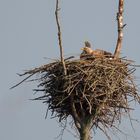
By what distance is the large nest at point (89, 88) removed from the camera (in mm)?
19469

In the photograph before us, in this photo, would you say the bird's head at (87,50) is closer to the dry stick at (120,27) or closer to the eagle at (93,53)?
the eagle at (93,53)

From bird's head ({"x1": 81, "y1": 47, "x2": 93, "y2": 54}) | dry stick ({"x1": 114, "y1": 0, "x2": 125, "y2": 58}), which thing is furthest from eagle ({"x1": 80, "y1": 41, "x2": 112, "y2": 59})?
dry stick ({"x1": 114, "y1": 0, "x2": 125, "y2": 58})

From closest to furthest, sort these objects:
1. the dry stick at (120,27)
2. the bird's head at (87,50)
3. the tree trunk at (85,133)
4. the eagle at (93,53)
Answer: the tree trunk at (85,133) < the eagle at (93,53) < the dry stick at (120,27) < the bird's head at (87,50)

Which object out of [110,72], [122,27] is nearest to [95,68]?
[110,72]

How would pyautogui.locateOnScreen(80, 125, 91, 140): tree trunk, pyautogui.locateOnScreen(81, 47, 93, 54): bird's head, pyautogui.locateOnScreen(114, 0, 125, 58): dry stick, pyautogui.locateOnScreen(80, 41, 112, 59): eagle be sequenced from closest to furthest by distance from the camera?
pyautogui.locateOnScreen(80, 125, 91, 140): tree trunk, pyautogui.locateOnScreen(80, 41, 112, 59): eagle, pyautogui.locateOnScreen(114, 0, 125, 58): dry stick, pyautogui.locateOnScreen(81, 47, 93, 54): bird's head

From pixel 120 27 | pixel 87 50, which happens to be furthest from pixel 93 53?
pixel 120 27

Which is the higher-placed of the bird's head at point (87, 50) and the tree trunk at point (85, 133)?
the bird's head at point (87, 50)

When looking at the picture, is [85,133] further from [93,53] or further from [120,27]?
[120,27]

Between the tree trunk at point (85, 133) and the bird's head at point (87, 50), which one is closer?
the tree trunk at point (85, 133)

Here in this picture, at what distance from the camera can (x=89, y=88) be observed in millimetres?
19359

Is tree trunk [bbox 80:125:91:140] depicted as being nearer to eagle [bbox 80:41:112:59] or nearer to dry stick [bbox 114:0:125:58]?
eagle [bbox 80:41:112:59]

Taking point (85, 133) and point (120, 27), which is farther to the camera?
point (120, 27)

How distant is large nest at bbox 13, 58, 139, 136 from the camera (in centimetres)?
1947

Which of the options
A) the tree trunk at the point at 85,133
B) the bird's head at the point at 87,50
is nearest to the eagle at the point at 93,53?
the bird's head at the point at 87,50
